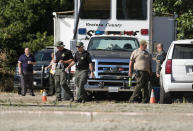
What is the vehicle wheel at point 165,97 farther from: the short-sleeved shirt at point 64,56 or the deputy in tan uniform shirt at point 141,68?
the short-sleeved shirt at point 64,56

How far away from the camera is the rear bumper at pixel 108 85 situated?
1805cm

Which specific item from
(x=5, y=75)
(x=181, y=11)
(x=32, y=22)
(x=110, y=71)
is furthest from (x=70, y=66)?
(x=32, y=22)

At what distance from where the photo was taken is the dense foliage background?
2672cm

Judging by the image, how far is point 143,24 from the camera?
1997 centimetres

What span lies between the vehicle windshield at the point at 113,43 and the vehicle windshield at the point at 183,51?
10.2 feet

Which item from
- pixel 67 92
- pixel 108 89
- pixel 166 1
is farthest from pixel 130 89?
pixel 166 1

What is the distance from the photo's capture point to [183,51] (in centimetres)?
1644

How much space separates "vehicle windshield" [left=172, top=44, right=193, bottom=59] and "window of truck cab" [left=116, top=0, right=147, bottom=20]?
3725 mm

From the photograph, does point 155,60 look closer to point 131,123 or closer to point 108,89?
point 108,89

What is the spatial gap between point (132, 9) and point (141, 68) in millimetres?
3353

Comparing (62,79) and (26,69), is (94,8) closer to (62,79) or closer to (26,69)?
(62,79)

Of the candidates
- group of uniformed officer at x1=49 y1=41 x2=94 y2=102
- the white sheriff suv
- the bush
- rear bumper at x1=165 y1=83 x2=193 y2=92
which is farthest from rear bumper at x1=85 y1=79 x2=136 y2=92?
the bush

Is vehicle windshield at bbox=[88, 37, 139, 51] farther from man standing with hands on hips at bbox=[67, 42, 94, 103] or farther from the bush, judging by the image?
the bush

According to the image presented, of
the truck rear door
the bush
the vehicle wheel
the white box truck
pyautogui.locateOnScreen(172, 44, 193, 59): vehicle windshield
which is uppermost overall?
the white box truck
